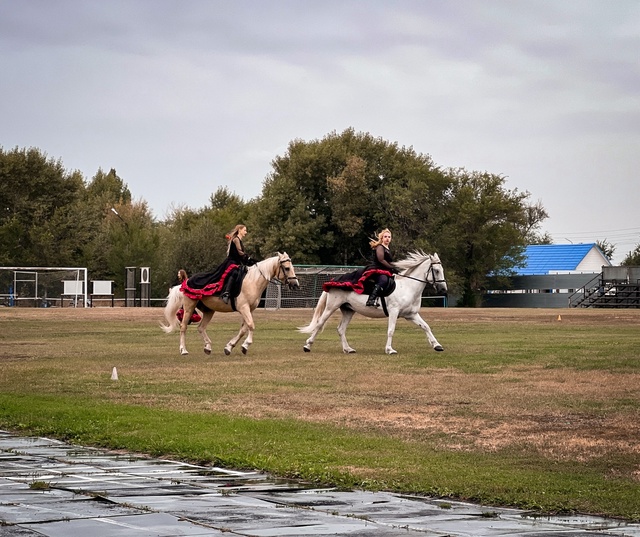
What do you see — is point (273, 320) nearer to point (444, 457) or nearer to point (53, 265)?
point (444, 457)

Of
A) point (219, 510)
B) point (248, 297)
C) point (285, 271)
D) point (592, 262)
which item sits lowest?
point (219, 510)

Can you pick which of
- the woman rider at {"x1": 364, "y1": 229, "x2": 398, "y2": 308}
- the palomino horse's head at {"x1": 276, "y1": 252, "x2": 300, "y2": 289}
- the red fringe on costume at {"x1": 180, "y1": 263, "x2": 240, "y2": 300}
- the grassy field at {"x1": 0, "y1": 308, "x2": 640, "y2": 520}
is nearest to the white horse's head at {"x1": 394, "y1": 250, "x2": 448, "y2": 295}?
the woman rider at {"x1": 364, "y1": 229, "x2": 398, "y2": 308}

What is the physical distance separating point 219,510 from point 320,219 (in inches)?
3488

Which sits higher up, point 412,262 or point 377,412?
point 412,262

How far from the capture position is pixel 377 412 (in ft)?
49.3

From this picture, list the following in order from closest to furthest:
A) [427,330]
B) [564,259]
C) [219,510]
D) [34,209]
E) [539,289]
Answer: [219,510]
[427,330]
[34,209]
[539,289]
[564,259]

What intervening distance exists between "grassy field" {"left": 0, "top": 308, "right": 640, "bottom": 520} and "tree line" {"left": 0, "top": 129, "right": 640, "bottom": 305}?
62909 mm

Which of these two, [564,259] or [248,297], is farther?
[564,259]

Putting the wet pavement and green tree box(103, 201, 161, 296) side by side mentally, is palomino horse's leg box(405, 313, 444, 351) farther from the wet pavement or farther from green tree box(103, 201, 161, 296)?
green tree box(103, 201, 161, 296)

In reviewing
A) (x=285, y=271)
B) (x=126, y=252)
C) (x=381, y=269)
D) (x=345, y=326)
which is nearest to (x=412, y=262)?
(x=381, y=269)

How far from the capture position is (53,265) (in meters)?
90.1

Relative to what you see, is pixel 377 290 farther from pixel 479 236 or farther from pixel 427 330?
pixel 479 236

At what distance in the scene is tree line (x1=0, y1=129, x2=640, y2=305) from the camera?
90938 mm

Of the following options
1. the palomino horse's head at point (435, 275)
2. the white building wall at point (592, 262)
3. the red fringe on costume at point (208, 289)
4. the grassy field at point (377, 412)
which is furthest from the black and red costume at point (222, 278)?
the white building wall at point (592, 262)
